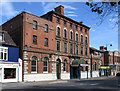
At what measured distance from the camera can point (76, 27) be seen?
41.2 metres

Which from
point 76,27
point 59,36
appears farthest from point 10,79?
point 76,27

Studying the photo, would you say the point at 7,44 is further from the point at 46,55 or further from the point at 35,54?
the point at 46,55

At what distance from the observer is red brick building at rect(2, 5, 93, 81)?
27.8 metres

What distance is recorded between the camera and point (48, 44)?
31.8m

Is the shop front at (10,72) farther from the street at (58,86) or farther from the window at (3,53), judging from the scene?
the street at (58,86)

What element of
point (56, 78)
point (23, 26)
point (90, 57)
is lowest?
point (56, 78)

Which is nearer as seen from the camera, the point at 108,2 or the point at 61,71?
the point at 108,2

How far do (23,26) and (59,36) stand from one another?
9489 mm

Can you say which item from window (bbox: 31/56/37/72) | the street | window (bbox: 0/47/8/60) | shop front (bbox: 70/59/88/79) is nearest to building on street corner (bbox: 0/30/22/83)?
window (bbox: 0/47/8/60)

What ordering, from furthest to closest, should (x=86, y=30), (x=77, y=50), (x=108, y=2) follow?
(x=86, y=30) → (x=77, y=50) → (x=108, y=2)

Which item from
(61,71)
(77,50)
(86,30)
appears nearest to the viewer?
(61,71)

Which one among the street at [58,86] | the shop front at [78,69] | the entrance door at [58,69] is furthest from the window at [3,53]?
the shop front at [78,69]

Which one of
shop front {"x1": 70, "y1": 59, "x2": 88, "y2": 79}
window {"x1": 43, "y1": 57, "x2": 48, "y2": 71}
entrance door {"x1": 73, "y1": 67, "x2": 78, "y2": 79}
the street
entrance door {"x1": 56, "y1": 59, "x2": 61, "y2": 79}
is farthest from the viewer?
entrance door {"x1": 73, "y1": 67, "x2": 78, "y2": 79}

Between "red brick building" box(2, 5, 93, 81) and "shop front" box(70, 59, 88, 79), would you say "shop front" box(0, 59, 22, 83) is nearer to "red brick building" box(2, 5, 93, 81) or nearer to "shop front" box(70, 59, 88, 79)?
"red brick building" box(2, 5, 93, 81)
